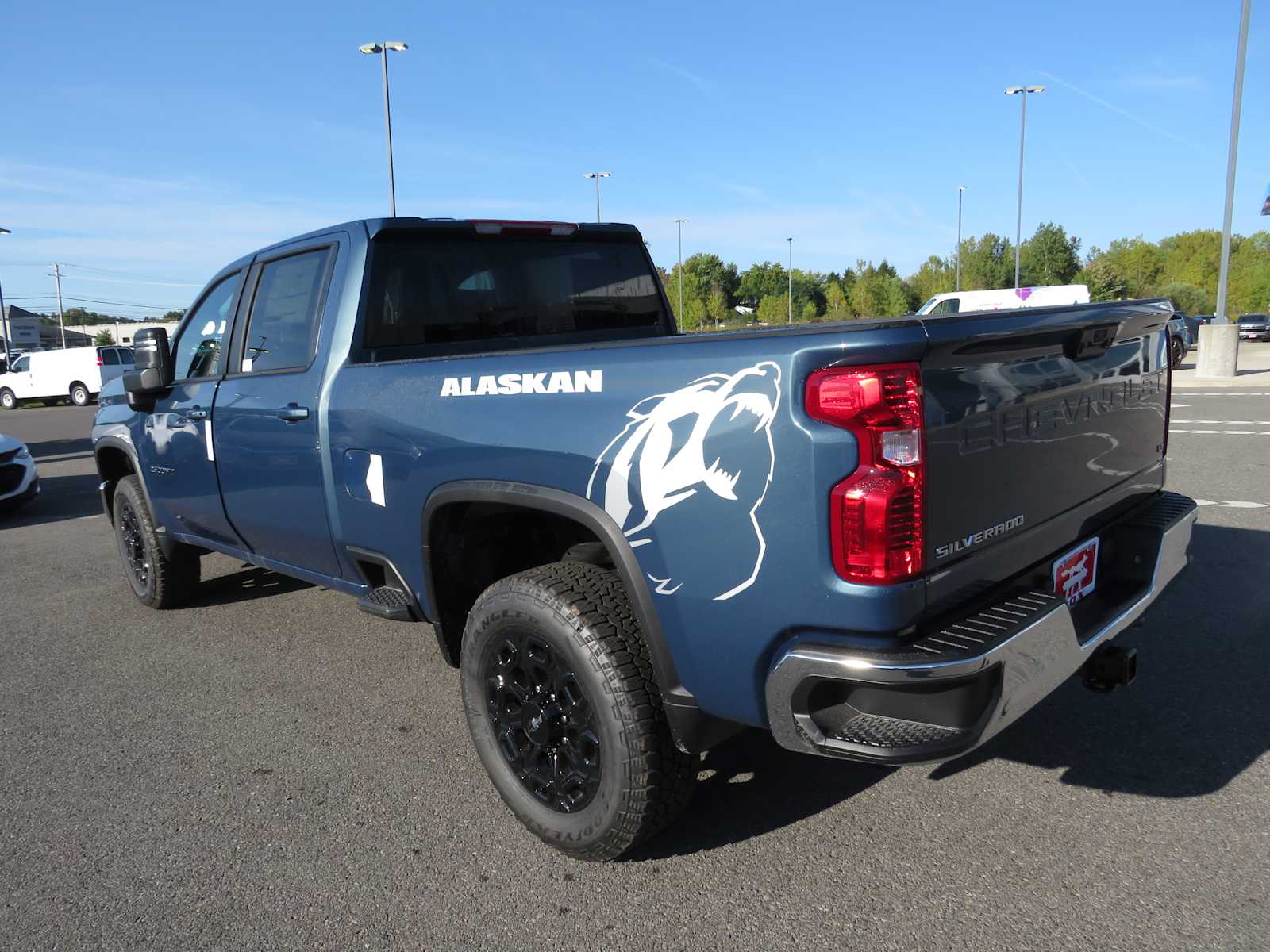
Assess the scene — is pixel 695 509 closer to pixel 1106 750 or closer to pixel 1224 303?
Result: pixel 1106 750

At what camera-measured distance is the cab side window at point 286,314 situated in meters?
3.79

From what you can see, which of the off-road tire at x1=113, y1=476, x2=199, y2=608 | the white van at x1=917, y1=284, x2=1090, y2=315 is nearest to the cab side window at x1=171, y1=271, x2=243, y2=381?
the off-road tire at x1=113, y1=476, x2=199, y2=608

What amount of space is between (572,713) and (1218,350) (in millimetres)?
22099

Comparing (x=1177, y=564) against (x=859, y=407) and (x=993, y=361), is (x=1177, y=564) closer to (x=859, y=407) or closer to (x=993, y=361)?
(x=993, y=361)

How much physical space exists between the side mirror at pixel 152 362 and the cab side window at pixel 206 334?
0.09 metres

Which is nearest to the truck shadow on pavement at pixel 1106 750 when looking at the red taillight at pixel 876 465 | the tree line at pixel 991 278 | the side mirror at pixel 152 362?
the red taillight at pixel 876 465

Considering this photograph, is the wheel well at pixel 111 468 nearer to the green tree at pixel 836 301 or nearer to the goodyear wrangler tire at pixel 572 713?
the goodyear wrangler tire at pixel 572 713

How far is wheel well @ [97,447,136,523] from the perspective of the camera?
221 inches

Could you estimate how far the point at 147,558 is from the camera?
5.35m

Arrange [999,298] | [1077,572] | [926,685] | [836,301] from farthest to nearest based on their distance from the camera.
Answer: [836,301] < [999,298] < [1077,572] < [926,685]

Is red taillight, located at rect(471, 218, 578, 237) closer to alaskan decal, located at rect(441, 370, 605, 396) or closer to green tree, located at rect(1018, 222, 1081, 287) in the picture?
alaskan decal, located at rect(441, 370, 605, 396)

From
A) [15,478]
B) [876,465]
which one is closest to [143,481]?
[876,465]

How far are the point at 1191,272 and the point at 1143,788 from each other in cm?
10245

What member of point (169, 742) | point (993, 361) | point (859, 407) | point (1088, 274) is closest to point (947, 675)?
point (859, 407)
